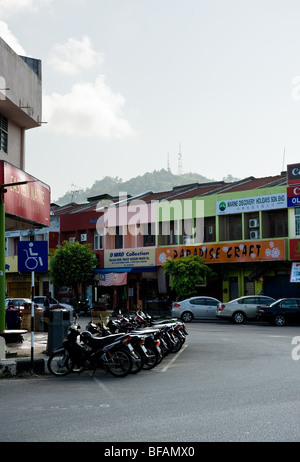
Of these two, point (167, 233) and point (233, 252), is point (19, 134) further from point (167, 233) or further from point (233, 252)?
point (167, 233)

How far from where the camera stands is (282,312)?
102 feet

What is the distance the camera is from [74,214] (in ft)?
176

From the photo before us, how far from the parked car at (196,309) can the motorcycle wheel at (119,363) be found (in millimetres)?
21681

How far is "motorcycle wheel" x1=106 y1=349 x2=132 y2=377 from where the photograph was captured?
43.7ft

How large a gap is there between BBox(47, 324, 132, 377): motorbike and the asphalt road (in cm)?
26

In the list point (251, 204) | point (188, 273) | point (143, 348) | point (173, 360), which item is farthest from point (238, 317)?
point (143, 348)

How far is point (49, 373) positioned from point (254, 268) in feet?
96.9

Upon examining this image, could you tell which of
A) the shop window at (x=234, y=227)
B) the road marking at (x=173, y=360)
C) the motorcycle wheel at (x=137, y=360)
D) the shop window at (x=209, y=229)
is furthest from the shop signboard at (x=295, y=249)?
the motorcycle wheel at (x=137, y=360)

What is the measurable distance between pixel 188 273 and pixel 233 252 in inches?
132

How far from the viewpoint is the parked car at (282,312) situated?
31.0 meters

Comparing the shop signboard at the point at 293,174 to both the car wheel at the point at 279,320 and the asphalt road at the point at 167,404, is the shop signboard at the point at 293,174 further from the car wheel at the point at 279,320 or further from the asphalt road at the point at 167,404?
the asphalt road at the point at 167,404

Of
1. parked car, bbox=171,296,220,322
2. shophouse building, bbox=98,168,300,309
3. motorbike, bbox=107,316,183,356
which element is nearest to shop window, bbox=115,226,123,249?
shophouse building, bbox=98,168,300,309

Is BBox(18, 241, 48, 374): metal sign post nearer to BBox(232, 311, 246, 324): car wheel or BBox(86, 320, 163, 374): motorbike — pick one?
BBox(86, 320, 163, 374): motorbike

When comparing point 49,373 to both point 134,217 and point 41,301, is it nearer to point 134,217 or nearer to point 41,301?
point 41,301
